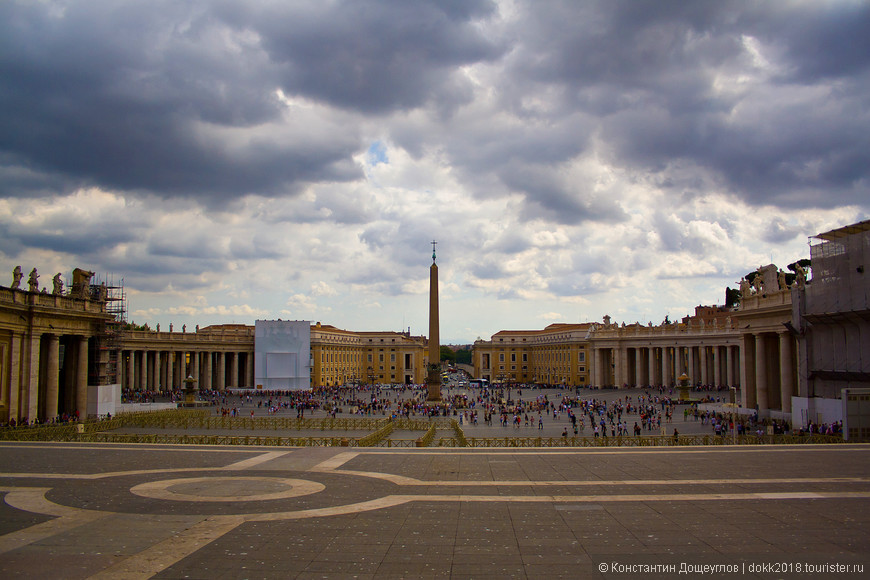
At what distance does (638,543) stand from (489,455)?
13.4 meters

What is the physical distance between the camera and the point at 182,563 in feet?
35.8

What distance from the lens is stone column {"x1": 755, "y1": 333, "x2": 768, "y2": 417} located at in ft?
159

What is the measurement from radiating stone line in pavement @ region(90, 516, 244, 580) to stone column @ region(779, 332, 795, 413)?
43465mm

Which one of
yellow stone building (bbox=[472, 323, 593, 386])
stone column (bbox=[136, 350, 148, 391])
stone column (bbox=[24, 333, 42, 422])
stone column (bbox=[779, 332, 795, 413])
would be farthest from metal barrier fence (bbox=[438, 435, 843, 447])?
yellow stone building (bbox=[472, 323, 593, 386])

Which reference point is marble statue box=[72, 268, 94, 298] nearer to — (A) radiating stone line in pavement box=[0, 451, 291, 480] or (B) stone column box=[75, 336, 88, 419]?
(B) stone column box=[75, 336, 88, 419]

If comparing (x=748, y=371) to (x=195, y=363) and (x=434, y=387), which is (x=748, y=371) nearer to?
(x=434, y=387)

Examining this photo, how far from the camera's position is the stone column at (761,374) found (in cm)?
4853

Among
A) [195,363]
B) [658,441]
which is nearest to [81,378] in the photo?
[658,441]

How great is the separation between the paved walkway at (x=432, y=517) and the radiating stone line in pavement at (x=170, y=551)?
0.16 feet

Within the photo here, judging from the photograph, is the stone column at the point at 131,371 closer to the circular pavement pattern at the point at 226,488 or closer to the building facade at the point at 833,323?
the circular pavement pattern at the point at 226,488

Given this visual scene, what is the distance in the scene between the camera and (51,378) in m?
44.0

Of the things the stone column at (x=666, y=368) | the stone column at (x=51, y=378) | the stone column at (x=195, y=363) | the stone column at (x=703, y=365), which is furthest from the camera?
the stone column at (x=666, y=368)

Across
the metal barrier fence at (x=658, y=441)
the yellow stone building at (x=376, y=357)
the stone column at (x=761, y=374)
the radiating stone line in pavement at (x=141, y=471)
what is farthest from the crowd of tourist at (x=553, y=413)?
the yellow stone building at (x=376, y=357)

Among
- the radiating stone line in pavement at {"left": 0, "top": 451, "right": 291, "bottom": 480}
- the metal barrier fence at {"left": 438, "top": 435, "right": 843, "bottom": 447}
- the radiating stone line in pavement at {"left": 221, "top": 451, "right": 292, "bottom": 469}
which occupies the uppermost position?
the radiating stone line in pavement at {"left": 0, "top": 451, "right": 291, "bottom": 480}
